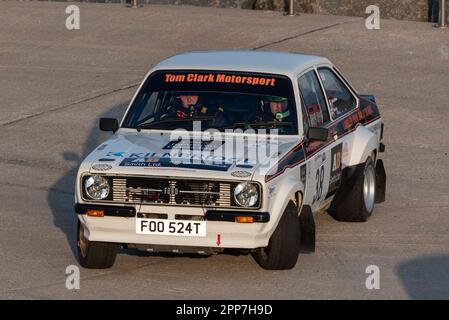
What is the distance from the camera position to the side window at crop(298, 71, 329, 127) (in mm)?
10828

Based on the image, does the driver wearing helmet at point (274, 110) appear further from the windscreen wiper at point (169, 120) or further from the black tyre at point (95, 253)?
the black tyre at point (95, 253)

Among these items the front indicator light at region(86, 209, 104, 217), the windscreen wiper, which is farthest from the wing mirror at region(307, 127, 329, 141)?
the front indicator light at region(86, 209, 104, 217)

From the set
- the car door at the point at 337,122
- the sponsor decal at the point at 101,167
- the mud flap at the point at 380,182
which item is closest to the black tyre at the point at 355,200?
the car door at the point at 337,122

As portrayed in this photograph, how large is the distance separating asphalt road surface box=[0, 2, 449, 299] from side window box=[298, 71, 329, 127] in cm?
100

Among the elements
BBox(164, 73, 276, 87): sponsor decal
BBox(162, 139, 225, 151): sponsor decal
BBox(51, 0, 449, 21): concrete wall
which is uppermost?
BBox(164, 73, 276, 87): sponsor decal

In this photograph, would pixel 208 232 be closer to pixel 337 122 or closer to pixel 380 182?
pixel 337 122

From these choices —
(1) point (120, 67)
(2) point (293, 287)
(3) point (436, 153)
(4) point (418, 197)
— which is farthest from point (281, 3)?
(2) point (293, 287)

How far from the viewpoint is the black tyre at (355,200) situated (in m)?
11.4

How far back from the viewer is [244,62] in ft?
36.1

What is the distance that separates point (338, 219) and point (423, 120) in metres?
4.43

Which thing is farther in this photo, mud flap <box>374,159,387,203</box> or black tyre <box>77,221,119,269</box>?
mud flap <box>374,159,387,203</box>

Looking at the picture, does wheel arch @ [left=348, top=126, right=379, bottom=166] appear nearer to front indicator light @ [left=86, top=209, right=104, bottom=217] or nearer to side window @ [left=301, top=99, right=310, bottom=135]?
side window @ [left=301, top=99, right=310, bottom=135]

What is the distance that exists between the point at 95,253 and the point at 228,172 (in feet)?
4.03
